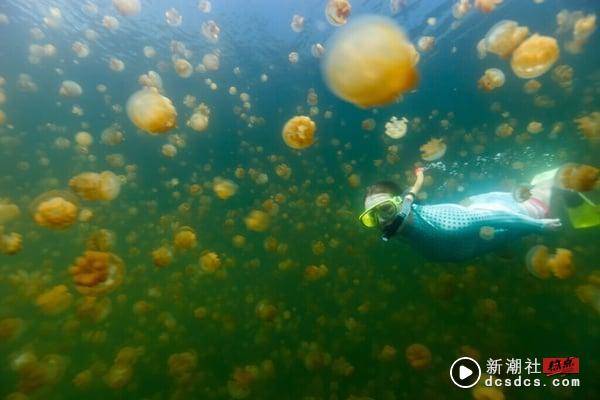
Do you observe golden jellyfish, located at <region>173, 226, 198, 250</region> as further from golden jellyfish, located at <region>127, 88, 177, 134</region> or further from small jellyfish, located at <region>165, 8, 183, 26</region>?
small jellyfish, located at <region>165, 8, 183, 26</region>

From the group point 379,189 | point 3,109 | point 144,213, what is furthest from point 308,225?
point 379,189

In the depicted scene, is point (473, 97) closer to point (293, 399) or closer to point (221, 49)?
point (221, 49)

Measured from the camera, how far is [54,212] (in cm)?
523

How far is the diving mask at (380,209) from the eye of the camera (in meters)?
4.84

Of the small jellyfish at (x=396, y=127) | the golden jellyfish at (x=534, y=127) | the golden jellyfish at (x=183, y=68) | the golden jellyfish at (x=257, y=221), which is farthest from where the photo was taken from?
the golden jellyfish at (x=534, y=127)

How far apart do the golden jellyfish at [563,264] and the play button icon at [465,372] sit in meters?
1.96

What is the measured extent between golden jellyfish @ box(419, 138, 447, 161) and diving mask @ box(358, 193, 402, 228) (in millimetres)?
14884

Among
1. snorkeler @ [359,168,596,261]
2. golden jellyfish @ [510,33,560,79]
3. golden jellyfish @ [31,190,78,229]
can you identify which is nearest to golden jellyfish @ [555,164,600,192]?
snorkeler @ [359,168,596,261]

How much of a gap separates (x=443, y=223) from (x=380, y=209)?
3.87 feet

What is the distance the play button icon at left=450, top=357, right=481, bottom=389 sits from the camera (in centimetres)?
496

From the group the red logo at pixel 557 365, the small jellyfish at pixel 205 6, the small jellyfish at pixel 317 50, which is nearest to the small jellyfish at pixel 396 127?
the small jellyfish at pixel 317 50

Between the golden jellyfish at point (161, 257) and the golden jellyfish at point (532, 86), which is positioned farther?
the golden jellyfish at point (532, 86)

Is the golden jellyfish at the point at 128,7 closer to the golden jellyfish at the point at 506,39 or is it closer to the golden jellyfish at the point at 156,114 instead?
the golden jellyfish at the point at 156,114

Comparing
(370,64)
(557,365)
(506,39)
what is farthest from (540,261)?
(506,39)
